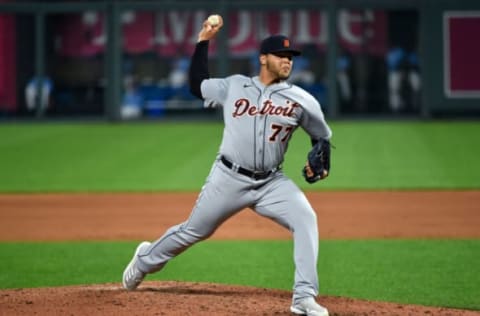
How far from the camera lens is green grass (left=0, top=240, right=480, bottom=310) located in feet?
27.3

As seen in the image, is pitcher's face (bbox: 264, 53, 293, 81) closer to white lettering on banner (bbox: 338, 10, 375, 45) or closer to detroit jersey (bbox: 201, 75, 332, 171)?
detroit jersey (bbox: 201, 75, 332, 171)

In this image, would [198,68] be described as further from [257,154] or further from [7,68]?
[7,68]

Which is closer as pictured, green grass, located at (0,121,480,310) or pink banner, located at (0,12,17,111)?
green grass, located at (0,121,480,310)

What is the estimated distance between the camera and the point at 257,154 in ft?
23.2

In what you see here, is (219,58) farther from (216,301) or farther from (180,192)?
(216,301)

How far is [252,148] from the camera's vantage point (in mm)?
7047

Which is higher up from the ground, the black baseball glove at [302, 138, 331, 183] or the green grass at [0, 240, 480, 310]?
the black baseball glove at [302, 138, 331, 183]

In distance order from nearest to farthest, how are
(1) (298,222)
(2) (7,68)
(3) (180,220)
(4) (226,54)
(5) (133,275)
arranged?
(1) (298,222) < (5) (133,275) < (3) (180,220) < (4) (226,54) < (2) (7,68)

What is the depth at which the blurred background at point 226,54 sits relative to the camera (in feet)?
79.4

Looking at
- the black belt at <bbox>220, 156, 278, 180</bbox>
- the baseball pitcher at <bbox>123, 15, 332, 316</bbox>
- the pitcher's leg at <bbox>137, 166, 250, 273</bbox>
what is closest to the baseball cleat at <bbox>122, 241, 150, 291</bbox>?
the pitcher's leg at <bbox>137, 166, 250, 273</bbox>

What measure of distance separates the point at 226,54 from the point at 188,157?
704 centimetres

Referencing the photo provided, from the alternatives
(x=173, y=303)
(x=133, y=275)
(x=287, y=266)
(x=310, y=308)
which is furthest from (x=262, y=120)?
(x=287, y=266)

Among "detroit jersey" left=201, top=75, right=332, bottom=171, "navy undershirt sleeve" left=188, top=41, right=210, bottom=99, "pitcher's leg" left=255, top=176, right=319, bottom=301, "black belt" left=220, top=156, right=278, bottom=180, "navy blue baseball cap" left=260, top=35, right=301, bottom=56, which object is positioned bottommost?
"pitcher's leg" left=255, top=176, right=319, bottom=301

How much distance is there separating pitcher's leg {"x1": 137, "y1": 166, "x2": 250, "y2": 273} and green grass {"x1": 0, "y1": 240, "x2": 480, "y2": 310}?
1379 mm
